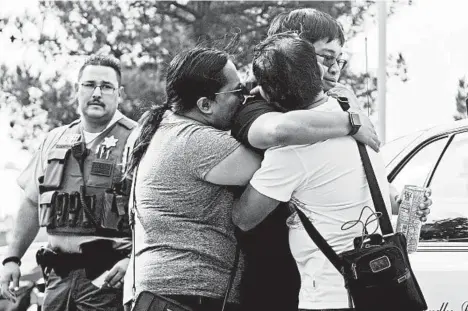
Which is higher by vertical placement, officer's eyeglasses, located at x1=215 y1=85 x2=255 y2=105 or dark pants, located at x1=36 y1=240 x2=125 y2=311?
officer's eyeglasses, located at x1=215 y1=85 x2=255 y2=105

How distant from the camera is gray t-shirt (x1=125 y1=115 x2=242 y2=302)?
2709 mm

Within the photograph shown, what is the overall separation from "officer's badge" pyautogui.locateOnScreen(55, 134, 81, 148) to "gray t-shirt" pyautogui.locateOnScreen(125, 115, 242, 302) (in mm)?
1311

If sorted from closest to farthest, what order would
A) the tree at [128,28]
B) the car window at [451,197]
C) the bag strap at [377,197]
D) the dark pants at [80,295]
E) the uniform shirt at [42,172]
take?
1. the bag strap at [377,197]
2. the car window at [451,197]
3. the dark pants at [80,295]
4. the uniform shirt at [42,172]
5. the tree at [128,28]

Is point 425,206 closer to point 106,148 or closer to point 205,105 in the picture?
point 205,105

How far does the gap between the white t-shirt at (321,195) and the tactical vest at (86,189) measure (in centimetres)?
137

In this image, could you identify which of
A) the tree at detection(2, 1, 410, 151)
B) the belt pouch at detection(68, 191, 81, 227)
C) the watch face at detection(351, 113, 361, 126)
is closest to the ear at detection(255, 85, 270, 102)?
the watch face at detection(351, 113, 361, 126)

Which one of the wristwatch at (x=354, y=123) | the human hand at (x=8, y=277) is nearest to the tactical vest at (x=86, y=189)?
the human hand at (x=8, y=277)

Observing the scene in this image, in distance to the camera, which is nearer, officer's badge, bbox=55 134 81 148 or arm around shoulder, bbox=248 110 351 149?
arm around shoulder, bbox=248 110 351 149

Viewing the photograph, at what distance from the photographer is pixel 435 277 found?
345cm

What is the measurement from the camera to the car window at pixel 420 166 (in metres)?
3.83

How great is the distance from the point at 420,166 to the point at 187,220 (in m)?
1.51

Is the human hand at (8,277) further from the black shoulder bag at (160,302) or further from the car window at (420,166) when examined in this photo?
the car window at (420,166)

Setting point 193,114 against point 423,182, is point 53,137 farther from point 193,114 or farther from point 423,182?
point 423,182

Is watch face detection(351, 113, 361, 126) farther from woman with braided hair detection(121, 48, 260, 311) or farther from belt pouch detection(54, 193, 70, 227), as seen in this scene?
belt pouch detection(54, 193, 70, 227)
